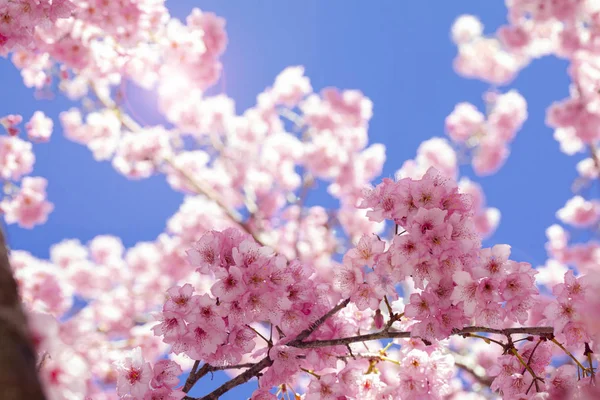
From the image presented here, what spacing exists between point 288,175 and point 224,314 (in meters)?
8.43

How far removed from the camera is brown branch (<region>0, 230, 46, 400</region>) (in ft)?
2.75

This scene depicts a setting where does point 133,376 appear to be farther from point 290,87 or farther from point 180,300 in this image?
point 290,87

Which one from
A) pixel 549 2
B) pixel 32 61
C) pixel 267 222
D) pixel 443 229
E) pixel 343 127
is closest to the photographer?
pixel 443 229

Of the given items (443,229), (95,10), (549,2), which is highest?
(549,2)

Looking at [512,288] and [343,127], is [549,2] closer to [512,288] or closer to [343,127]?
[343,127]

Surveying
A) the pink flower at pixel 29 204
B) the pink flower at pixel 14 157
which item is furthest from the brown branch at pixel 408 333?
the pink flower at pixel 29 204

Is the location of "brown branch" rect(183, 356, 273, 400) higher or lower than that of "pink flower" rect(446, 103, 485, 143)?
lower

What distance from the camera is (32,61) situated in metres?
5.73

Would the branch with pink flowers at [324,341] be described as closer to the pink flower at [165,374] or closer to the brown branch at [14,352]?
the pink flower at [165,374]

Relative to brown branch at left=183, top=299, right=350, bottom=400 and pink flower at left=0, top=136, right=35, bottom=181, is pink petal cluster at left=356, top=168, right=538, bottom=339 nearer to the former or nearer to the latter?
brown branch at left=183, top=299, right=350, bottom=400

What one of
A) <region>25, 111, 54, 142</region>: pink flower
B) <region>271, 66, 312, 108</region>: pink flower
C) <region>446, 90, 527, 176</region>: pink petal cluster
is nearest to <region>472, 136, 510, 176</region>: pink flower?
<region>446, 90, 527, 176</region>: pink petal cluster

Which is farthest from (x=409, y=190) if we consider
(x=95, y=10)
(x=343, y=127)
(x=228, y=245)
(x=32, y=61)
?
(x=343, y=127)

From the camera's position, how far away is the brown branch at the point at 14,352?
0.84m

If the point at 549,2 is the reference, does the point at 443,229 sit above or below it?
below
